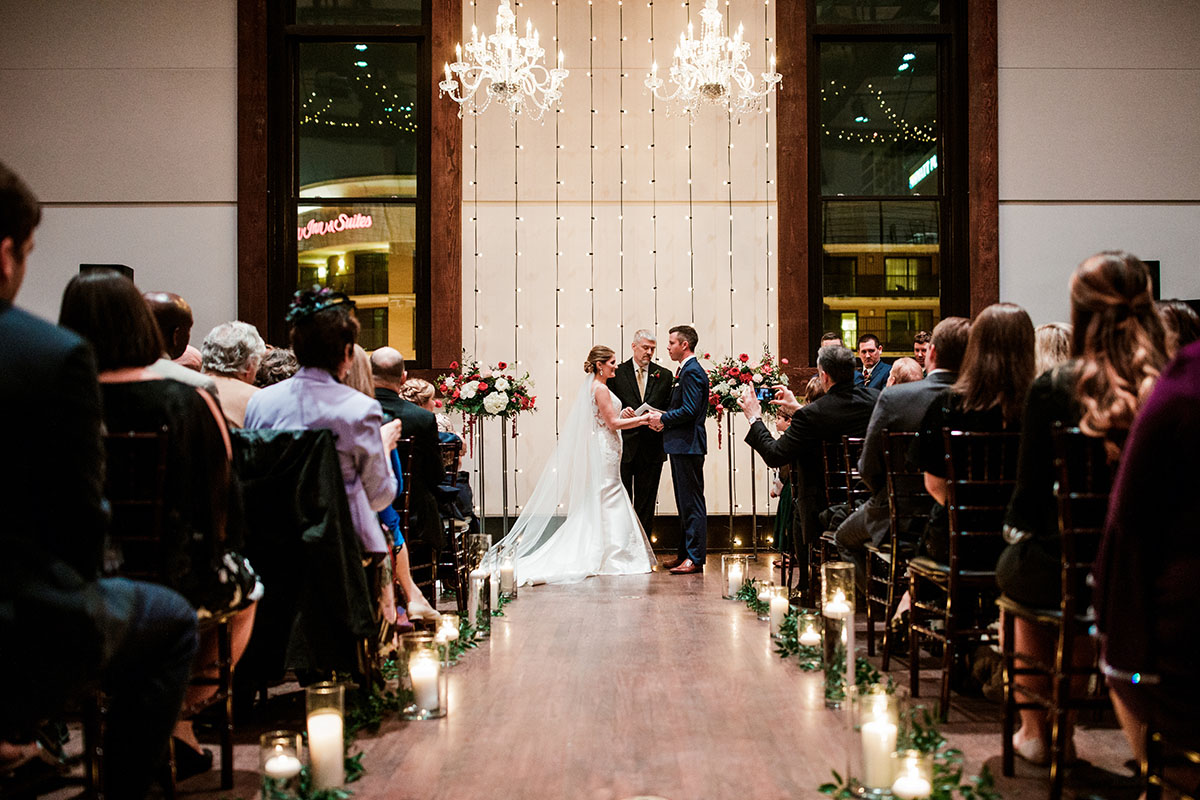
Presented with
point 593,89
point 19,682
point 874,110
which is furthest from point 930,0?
point 19,682

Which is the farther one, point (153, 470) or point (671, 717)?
point (671, 717)

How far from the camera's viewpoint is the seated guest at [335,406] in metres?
3.59

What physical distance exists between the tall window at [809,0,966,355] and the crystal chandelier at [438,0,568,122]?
2.55m

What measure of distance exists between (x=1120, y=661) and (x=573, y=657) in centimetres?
317

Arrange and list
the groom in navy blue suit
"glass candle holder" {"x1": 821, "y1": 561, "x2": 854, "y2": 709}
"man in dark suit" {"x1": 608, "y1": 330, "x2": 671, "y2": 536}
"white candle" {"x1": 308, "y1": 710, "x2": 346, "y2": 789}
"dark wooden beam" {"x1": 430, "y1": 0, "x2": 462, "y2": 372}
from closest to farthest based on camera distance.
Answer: "white candle" {"x1": 308, "y1": 710, "x2": 346, "y2": 789}, "glass candle holder" {"x1": 821, "y1": 561, "x2": 854, "y2": 709}, the groom in navy blue suit, "man in dark suit" {"x1": 608, "y1": 330, "x2": 671, "y2": 536}, "dark wooden beam" {"x1": 430, "y1": 0, "x2": 462, "y2": 372}

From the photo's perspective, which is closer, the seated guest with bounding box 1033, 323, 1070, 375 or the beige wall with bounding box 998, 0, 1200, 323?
the seated guest with bounding box 1033, 323, 1070, 375

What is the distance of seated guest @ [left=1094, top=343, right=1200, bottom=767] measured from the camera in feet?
5.82

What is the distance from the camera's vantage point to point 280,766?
2.50 m

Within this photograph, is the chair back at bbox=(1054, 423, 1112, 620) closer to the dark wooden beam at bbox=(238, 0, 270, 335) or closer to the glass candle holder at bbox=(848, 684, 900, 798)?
the glass candle holder at bbox=(848, 684, 900, 798)

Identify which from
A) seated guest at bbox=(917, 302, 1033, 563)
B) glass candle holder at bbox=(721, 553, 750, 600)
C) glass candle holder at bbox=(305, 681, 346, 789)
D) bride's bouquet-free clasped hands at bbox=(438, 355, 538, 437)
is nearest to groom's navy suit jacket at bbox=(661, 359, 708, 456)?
bride's bouquet-free clasped hands at bbox=(438, 355, 538, 437)

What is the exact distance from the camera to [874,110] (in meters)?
9.73

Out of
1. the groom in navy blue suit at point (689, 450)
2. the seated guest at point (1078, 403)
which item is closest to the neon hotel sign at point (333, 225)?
the groom in navy blue suit at point (689, 450)

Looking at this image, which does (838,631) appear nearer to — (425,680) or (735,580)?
(425,680)

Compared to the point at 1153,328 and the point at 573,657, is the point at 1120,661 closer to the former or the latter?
the point at 1153,328
